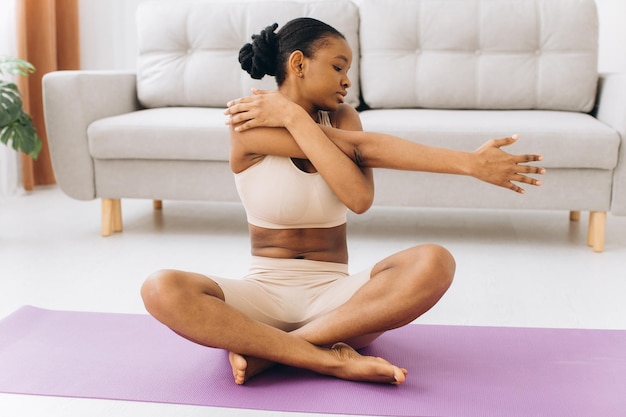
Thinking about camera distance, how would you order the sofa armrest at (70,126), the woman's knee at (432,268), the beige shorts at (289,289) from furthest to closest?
the sofa armrest at (70,126)
the beige shorts at (289,289)
the woman's knee at (432,268)

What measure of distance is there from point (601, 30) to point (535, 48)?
2.51 ft

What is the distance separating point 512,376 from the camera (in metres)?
1.71

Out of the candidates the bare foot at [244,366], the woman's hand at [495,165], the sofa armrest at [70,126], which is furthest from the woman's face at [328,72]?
the sofa armrest at [70,126]

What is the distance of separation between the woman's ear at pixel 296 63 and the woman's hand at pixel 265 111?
0.06 m

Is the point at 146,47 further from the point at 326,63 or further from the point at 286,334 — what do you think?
the point at 286,334

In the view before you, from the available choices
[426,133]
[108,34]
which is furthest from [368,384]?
[108,34]

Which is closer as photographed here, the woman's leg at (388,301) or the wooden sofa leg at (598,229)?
the woman's leg at (388,301)

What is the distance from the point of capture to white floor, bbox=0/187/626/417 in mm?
2193

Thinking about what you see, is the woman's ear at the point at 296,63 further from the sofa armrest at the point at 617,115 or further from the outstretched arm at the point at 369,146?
the sofa armrest at the point at 617,115

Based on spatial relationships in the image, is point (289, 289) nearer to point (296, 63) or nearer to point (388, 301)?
point (388, 301)

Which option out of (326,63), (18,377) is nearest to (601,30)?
(326,63)

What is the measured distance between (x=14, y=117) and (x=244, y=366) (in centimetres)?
198

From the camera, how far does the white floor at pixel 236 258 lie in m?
2.19

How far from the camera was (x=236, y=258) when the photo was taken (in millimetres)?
2842
